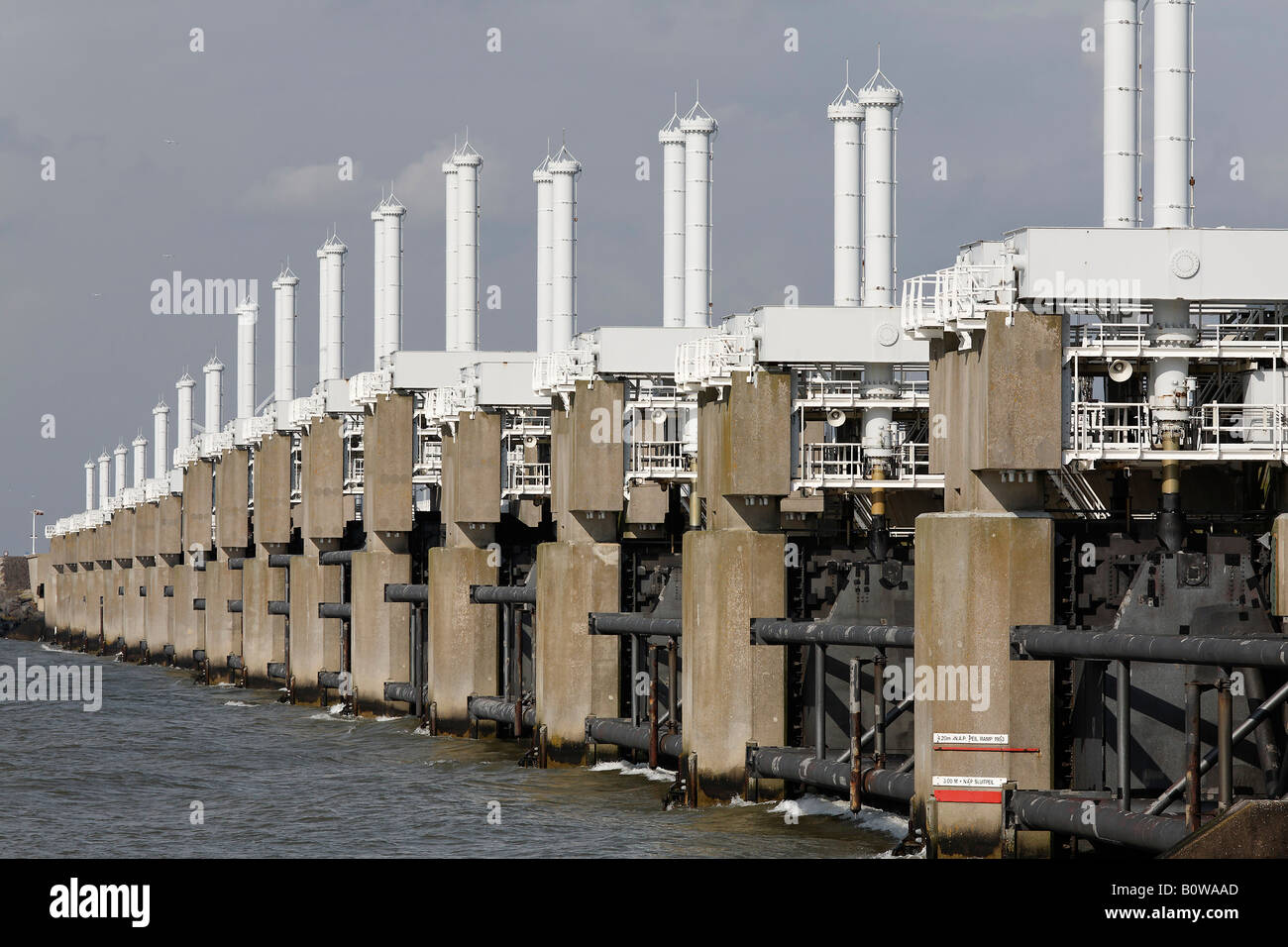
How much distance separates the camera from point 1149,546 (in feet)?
114

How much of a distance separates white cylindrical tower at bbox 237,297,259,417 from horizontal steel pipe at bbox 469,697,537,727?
54601mm

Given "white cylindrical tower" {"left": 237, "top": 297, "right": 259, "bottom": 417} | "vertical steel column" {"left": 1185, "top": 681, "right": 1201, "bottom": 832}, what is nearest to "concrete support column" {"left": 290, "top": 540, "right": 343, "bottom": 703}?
"white cylindrical tower" {"left": 237, "top": 297, "right": 259, "bottom": 417}

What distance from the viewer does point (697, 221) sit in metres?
58.9

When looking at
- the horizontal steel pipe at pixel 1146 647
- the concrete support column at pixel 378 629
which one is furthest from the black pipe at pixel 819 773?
the concrete support column at pixel 378 629

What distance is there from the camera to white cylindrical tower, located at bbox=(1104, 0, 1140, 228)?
37219mm

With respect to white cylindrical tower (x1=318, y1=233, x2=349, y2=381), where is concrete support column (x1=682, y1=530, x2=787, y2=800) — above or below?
below

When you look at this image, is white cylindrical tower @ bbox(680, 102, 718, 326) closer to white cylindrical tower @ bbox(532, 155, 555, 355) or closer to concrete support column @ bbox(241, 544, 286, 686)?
white cylindrical tower @ bbox(532, 155, 555, 355)

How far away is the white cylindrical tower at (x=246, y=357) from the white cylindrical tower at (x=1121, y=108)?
7737 cm

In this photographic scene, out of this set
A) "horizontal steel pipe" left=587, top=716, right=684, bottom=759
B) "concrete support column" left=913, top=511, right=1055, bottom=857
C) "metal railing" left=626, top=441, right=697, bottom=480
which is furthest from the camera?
"metal railing" left=626, top=441, right=697, bottom=480

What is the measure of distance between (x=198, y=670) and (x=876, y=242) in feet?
212
